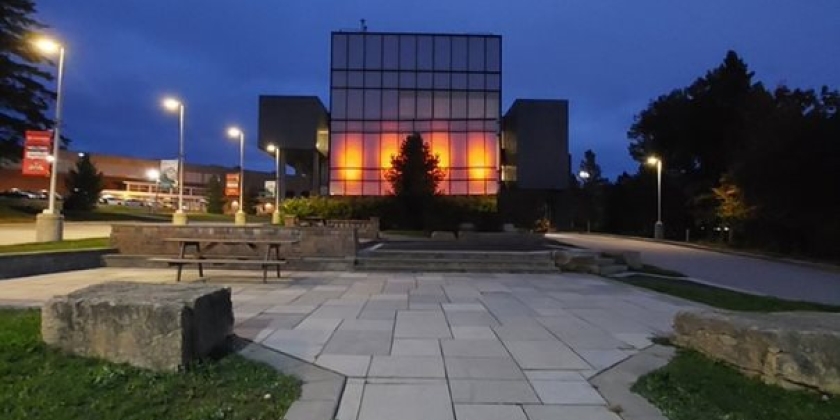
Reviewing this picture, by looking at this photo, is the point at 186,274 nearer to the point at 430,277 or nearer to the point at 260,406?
the point at 430,277

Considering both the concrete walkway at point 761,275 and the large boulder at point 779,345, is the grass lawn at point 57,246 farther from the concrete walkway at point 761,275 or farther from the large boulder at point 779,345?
the concrete walkway at point 761,275

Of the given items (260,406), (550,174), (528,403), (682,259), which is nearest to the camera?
(260,406)

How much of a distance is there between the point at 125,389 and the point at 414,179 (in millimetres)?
40349

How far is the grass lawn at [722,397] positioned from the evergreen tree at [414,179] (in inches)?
1516

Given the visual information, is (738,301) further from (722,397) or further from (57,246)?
(57,246)

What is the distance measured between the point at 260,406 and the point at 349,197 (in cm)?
4879

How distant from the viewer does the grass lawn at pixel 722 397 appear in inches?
202

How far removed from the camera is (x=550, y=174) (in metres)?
57.8

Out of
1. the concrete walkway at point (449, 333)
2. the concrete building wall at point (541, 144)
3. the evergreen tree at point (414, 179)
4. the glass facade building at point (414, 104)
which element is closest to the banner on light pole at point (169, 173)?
the evergreen tree at point (414, 179)

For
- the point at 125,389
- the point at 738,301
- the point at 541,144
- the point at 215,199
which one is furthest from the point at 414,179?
the point at 215,199

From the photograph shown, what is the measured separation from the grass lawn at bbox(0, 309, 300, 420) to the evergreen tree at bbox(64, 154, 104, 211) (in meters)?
57.3

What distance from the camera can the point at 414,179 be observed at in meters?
45.4

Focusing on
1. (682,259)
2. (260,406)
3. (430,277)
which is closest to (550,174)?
(682,259)

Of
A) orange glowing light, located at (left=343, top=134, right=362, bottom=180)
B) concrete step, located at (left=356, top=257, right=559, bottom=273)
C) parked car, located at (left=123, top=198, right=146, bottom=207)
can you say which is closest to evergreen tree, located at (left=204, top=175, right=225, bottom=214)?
parked car, located at (left=123, top=198, right=146, bottom=207)
